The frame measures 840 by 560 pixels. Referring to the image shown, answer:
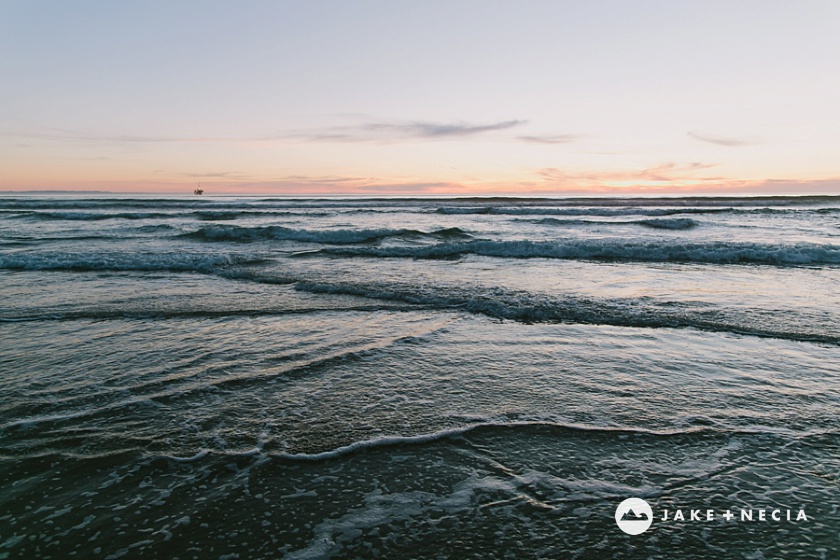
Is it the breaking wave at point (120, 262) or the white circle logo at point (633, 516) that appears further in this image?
the breaking wave at point (120, 262)

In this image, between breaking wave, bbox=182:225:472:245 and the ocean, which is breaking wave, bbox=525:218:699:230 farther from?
the ocean

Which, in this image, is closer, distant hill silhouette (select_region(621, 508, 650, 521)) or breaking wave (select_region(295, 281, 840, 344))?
distant hill silhouette (select_region(621, 508, 650, 521))

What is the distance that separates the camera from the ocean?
2.91m

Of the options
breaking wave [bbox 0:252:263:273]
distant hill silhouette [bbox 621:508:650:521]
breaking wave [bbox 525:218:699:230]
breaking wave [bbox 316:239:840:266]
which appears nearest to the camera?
distant hill silhouette [bbox 621:508:650:521]

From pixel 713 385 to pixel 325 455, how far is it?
3930mm

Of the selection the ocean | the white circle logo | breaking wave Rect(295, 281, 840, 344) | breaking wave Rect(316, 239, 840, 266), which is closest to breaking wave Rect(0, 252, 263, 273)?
the ocean

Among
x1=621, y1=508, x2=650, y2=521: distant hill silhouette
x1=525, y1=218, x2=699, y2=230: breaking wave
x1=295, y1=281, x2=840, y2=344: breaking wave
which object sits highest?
x1=525, y1=218, x2=699, y2=230: breaking wave

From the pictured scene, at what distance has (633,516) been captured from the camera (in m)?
3.05

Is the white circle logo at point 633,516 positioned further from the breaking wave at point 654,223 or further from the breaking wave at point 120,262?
the breaking wave at point 654,223

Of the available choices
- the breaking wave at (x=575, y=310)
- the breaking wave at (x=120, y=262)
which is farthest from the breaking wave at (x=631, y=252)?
the breaking wave at (x=575, y=310)

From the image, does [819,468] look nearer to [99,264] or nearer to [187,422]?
[187,422]

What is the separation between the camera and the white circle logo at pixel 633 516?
2949 mm

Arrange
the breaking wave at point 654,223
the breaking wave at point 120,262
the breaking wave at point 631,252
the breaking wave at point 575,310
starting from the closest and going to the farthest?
the breaking wave at point 575,310, the breaking wave at point 120,262, the breaking wave at point 631,252, the breaking wave at point 654,223

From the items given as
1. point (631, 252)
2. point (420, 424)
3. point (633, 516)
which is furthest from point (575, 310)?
point (631, 252)
